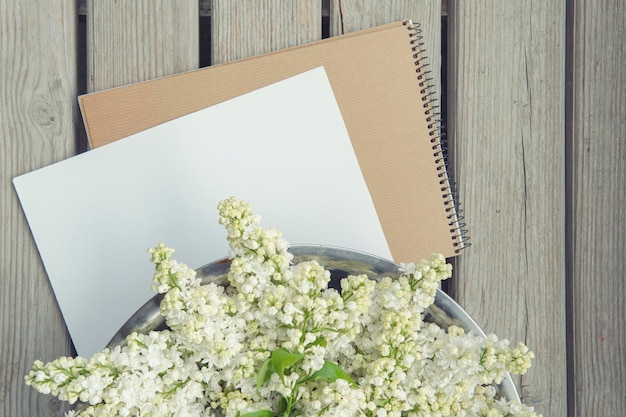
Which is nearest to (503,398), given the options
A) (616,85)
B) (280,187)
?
(280,187)

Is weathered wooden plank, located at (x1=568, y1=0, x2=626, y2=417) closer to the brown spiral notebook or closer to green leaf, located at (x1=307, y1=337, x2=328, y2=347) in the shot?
the brown spiral notebook

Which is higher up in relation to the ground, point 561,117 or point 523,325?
point 561,117

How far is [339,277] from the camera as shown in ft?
1.86

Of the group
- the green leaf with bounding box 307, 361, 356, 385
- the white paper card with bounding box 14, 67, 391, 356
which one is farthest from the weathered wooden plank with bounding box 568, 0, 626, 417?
the green leaf with bounding box 307, 361, 356, 385

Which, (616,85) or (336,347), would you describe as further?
(616,85)

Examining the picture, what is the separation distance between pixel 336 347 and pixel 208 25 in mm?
429

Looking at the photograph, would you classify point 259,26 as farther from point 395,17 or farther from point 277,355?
point 277,355

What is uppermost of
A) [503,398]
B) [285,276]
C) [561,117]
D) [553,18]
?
[553,18]

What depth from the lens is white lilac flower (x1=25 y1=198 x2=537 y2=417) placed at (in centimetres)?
44

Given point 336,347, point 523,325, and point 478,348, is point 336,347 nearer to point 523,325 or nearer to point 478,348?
point 478,348

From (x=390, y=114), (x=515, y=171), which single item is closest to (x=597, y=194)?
(x=515, y=171)

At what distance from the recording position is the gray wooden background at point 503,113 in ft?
2.24

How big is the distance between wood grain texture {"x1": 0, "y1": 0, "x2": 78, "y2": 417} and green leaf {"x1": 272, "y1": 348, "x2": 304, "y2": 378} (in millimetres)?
315

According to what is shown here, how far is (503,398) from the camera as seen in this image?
49 centimetres
